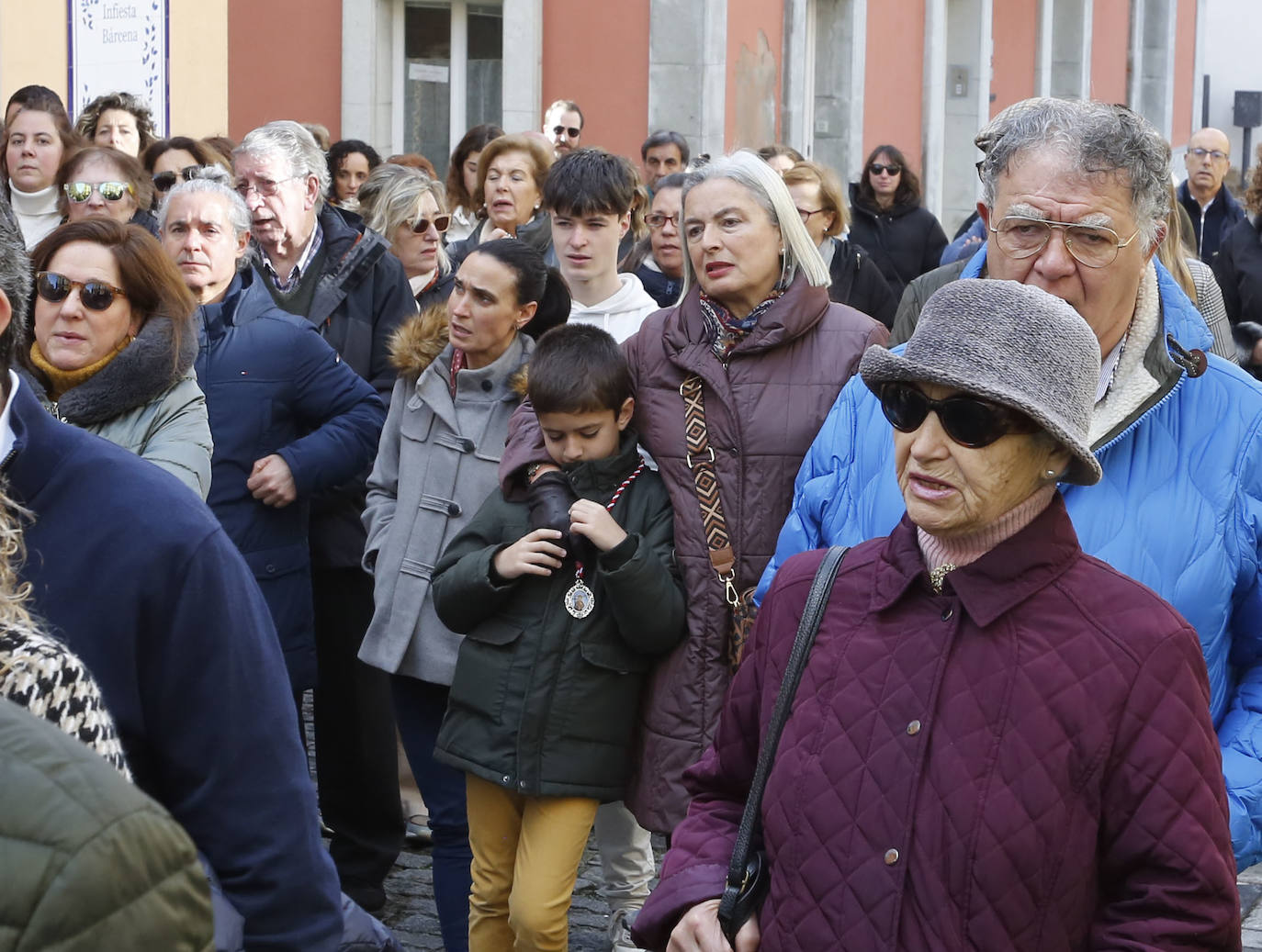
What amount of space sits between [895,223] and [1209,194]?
221cm

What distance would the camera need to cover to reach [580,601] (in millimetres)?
4219

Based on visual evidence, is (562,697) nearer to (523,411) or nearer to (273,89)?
(523,411)

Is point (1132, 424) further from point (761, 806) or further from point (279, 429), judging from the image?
point (279, 429)

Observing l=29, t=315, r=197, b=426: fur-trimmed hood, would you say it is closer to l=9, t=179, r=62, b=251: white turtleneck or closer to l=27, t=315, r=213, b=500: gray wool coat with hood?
l=27, t=315, r=213, b=500: gray wool coat with hood

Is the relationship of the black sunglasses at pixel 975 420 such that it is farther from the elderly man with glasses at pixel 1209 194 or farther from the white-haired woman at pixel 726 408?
the elderly man with glasses at pixel 1209 194

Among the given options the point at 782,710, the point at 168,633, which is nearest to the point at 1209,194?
the point at 782,710

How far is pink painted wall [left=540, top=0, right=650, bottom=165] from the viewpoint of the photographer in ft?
57.6

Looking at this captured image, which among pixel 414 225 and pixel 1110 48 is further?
pixel 1110 48

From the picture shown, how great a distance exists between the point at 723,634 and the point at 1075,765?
183cm

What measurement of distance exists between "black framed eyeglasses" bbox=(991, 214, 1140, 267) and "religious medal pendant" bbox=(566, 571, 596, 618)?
4.87 ft

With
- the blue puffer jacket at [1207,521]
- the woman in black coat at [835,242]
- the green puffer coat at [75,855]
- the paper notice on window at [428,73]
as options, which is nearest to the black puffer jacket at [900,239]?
the woman in black coat at [835,242]

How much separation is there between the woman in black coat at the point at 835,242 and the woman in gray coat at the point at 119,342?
4.17 metres

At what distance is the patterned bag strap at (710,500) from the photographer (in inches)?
162

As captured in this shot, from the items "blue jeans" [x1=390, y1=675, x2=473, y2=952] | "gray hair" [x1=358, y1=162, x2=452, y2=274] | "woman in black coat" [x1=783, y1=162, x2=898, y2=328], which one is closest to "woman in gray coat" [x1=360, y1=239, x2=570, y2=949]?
"blue jeans" [x1=390, y1=675, x2=473, y2=952]
